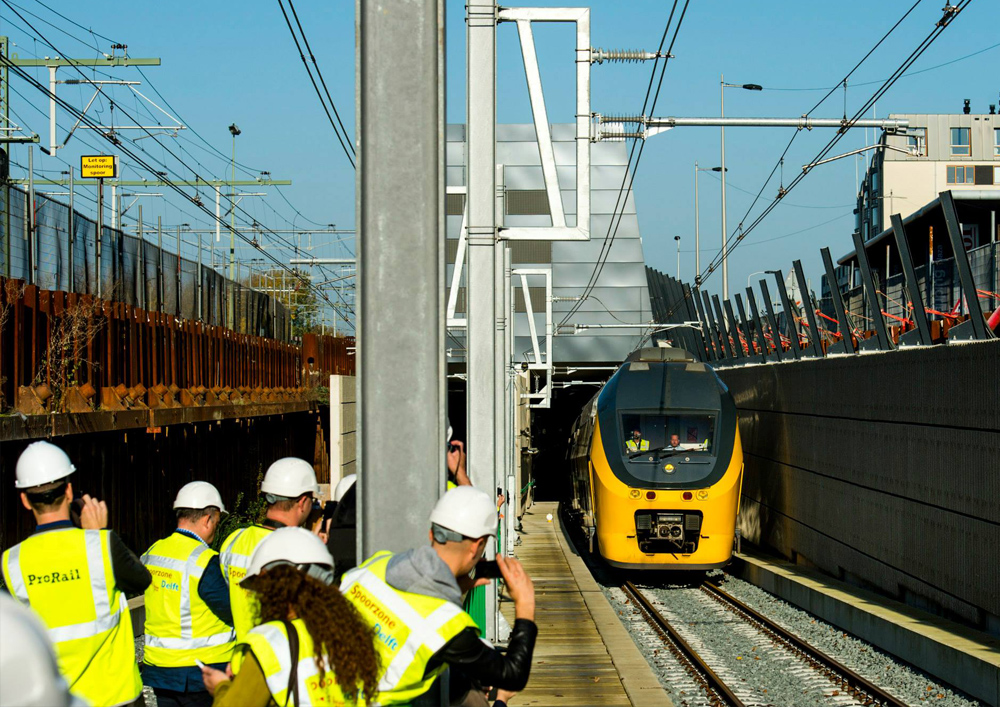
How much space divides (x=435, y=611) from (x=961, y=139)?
7088 centimetres

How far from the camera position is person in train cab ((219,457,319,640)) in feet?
16.6

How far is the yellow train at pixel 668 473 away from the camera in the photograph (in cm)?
1773

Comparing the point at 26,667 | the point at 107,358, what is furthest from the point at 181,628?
the point at 107,358

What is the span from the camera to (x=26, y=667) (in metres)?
1.65

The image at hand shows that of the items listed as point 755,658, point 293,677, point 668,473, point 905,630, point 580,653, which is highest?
point 293,677

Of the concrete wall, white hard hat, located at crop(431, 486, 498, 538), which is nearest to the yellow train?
the concrete wall

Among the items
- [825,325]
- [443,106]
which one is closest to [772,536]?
[825,325]

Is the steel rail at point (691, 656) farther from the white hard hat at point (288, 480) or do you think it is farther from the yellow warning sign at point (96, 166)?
the yellow warning sign at point (96, 166)

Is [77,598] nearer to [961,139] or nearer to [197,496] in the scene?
[197,496]

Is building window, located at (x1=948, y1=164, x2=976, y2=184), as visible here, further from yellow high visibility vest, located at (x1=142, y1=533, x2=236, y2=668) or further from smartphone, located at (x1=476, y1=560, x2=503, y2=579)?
smartphone, located at (x1=476, y1=560, x2=503, y2=579)

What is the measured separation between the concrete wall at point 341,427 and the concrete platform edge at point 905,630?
614cm

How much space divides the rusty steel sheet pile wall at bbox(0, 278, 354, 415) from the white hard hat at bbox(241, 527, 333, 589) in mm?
7893

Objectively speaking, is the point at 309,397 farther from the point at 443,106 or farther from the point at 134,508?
the point at 443,106

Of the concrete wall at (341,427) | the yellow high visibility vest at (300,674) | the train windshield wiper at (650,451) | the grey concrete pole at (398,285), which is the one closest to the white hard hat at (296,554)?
the yellow high visibility vest at (300,674)
